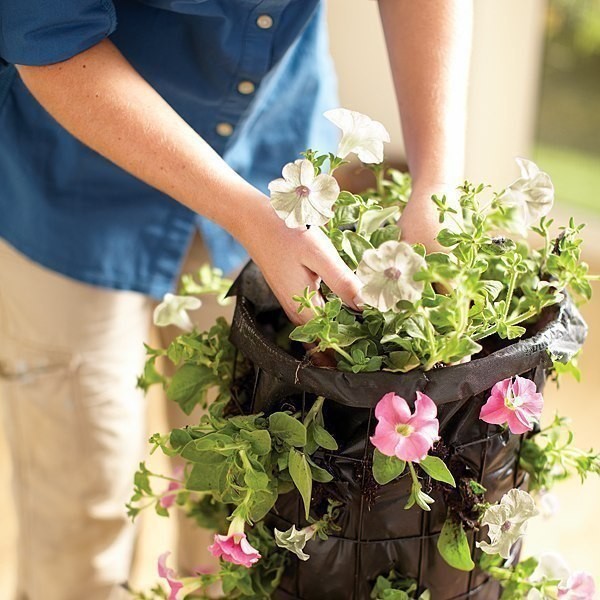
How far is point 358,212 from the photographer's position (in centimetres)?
86

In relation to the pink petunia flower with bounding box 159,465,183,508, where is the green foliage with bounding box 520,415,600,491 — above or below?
above

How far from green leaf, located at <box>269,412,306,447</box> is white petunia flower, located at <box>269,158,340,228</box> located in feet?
0.51

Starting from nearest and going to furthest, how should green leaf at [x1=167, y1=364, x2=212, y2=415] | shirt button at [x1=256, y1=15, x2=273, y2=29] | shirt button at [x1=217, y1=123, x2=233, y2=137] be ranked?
1. green leaf at [x1=167, y1=364, x2=212, y2=415]
2. shirt button at [x1=256, y1=15, x2=273, y2=29]
3. shirt button at [x1=217, y1=123, x2=233, y2=137]

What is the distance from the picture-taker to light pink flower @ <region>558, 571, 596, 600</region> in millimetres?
829

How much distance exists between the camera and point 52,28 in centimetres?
85

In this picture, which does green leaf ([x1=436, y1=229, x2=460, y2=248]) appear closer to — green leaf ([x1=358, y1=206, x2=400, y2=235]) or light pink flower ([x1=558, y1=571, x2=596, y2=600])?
green leaf ([x1=358, y1=206, x2=400, y2=235])

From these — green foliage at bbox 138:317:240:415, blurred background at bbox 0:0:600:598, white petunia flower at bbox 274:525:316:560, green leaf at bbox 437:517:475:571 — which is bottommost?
blurred background at bbox 0:0:600:598

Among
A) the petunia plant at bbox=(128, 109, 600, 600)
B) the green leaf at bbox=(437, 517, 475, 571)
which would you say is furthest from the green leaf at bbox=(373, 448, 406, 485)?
the green leaf at bbox=(437, 517, 475, 571)

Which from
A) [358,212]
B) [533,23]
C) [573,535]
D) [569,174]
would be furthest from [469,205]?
[569,174]

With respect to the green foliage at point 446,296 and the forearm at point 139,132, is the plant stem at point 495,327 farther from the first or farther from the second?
the forearm at point 139,132

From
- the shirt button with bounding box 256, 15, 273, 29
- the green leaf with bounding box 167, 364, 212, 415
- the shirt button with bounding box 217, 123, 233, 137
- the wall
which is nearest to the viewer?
the green leaf with bounding box 167, 364, 212, 415

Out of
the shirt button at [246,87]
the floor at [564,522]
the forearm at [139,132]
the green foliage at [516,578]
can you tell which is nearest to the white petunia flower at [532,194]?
the forearm at [139,132]

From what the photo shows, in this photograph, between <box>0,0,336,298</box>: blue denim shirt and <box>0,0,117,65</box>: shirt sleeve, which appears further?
<box>0,0,336,298</box>: blue denim shirt

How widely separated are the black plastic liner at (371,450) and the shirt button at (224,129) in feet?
1.09
